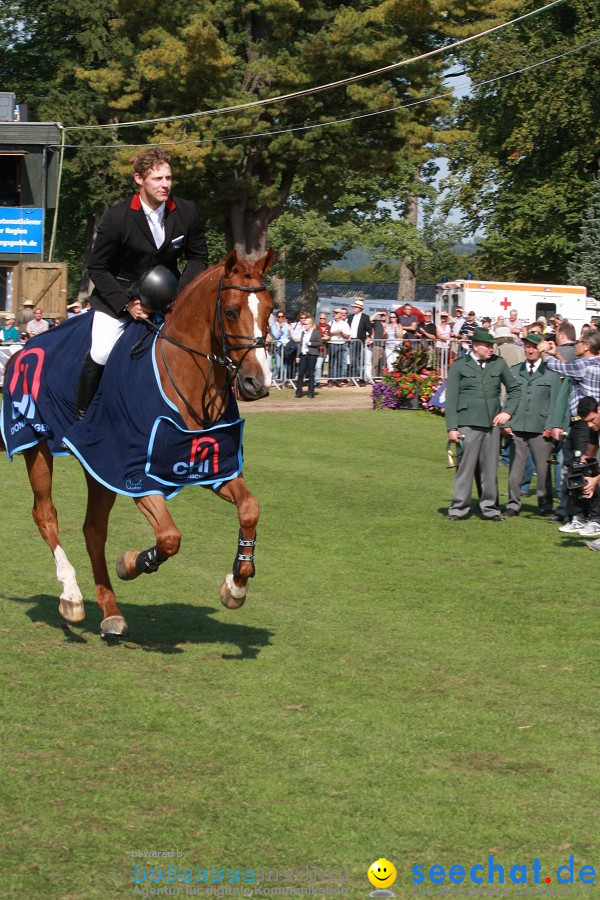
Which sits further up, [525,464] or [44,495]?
[44,495]

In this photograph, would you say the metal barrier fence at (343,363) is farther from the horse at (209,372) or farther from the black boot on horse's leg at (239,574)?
the black boot on horse's leg at (239,574)

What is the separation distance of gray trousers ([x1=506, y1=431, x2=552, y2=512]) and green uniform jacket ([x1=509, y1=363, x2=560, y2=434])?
0.12 meters

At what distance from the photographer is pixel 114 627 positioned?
8031mm

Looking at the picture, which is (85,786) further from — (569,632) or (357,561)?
(357,561)

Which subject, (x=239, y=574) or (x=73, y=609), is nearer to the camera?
(x=239, y=574)

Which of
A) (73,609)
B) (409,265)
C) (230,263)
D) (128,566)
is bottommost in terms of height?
(73,609)

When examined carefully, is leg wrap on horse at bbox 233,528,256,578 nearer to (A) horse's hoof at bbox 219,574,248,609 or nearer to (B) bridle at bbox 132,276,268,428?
(A) horse's hoof at bbox 219,574,248,609

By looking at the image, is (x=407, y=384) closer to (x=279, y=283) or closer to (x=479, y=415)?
(x=479, y=415)

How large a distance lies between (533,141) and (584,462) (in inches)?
1393

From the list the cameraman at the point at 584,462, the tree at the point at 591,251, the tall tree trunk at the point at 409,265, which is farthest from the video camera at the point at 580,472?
the tall tree trunk at the point at 409,265

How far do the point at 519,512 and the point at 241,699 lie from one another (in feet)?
30.4

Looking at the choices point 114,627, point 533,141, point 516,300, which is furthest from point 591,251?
point 114,627

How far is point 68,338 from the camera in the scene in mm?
8477

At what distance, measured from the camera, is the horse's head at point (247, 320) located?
6.93m
